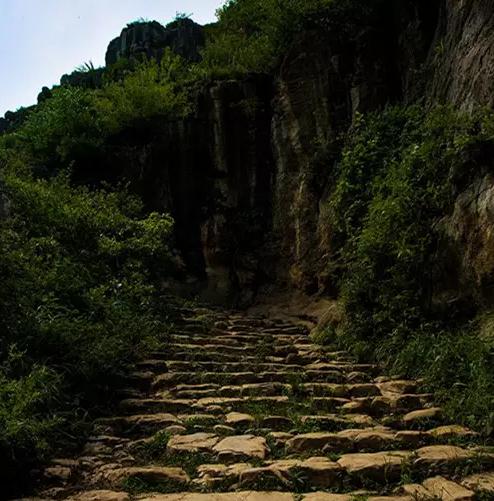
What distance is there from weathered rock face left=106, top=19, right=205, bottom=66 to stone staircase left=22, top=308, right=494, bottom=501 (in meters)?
20.8

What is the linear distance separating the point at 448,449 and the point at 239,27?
47.4 ft

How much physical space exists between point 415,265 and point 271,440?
3.41m

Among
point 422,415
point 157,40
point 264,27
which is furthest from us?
point 157,40

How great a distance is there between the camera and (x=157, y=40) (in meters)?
27.6

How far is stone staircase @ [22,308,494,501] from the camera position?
12.4 ft

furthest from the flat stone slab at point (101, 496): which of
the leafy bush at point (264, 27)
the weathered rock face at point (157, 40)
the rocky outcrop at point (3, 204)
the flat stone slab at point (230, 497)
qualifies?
the weathered rock face at point (157, 40)

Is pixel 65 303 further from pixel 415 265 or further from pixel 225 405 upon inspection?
pixel 415 265

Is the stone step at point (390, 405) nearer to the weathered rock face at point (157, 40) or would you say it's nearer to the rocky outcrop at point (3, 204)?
the rocky outcrop at point (3, 204)

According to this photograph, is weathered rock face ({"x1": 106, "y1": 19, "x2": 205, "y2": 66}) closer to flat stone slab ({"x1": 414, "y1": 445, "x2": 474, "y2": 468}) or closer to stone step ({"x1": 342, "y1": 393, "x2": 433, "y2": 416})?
stone step ({"x1": 342, "y1": 393, "x2": 433, "y2": 416})

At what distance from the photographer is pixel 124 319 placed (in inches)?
292

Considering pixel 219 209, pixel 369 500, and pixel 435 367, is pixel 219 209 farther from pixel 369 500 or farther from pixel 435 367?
pixel 369 500

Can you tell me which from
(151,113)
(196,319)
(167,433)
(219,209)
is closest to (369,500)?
(167,433)

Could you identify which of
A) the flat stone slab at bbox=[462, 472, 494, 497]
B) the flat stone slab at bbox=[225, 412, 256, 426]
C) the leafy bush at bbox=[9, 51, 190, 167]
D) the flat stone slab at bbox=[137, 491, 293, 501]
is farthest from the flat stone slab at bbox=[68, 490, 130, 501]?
the leafy bush at bbox=[9, 51, 190, 167]

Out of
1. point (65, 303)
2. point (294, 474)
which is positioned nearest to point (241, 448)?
point (294, 474)
